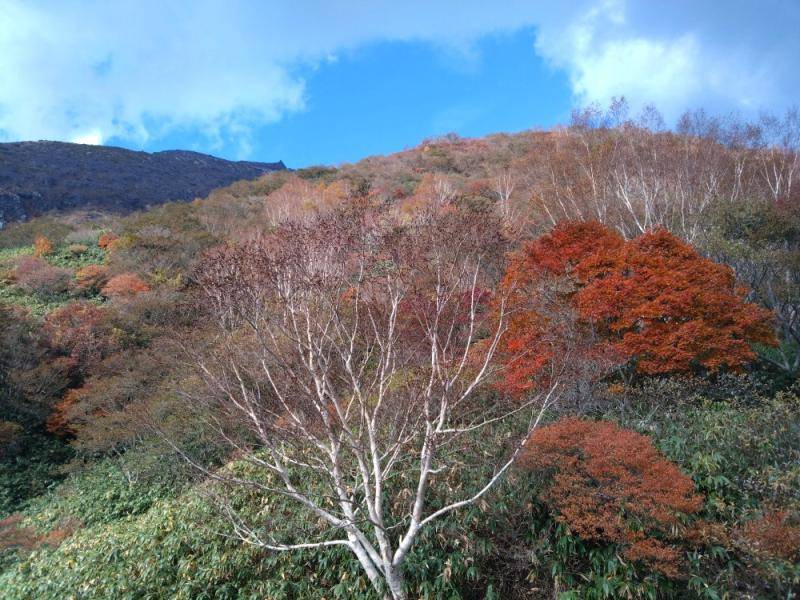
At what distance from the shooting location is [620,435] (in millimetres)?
6613

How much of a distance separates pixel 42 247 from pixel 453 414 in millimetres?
35791

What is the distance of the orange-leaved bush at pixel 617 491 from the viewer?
18.8 ft

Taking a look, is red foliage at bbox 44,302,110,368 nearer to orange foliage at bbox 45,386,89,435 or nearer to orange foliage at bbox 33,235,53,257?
orange foliage at bbox 45,386,89,435

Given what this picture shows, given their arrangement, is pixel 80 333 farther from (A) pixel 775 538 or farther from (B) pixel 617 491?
(A) pixel 775 538

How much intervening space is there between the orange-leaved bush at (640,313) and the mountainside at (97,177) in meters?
53.7

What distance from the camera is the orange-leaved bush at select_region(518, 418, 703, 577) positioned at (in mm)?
5723

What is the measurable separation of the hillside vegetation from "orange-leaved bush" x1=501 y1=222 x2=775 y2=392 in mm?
65

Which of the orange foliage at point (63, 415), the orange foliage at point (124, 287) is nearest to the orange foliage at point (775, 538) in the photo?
the orange foliage at point (63, 415)

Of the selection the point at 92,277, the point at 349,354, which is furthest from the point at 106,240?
the point at 349,354

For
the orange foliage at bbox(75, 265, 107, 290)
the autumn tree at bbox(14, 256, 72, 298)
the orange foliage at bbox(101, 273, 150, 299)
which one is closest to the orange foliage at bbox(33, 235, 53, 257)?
the autumn tree at bbox(14, 256, 72, 298)

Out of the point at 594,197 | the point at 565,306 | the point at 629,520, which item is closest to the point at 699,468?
the point at 629,520

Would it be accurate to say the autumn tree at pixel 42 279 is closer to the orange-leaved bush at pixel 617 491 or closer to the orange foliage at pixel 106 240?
the orange foliage at pixel 106 240

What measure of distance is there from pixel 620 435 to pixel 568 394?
2.30 metres

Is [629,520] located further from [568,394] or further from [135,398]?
[135,398]
